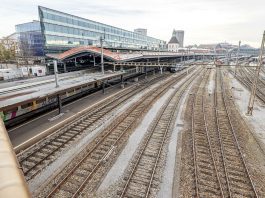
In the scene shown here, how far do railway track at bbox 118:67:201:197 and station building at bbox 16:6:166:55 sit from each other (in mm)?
44635

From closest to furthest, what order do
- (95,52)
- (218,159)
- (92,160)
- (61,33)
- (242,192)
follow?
(242,192) → (92,160) → (218,159) → (95,52) → (61,33)

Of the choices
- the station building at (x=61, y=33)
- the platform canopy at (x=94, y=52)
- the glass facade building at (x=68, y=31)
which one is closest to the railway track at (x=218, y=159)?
the platform canopy at (x=94, y=52)

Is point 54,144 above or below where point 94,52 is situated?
below

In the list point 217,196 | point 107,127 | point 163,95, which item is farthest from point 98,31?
point 217,196

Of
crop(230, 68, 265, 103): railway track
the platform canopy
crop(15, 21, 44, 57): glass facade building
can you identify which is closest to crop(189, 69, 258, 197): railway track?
crop(230, 68, 265, 103): railway track

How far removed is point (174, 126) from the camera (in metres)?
20.2

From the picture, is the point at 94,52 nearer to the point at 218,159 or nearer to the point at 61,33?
the point at 61,33

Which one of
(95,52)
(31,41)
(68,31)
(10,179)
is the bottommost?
(10,179)

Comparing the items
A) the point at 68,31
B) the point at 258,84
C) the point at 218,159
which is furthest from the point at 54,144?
the point at 68,31

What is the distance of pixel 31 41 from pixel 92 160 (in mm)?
70032

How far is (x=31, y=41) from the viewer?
69312 mm

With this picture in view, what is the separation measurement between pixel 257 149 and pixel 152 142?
880cm

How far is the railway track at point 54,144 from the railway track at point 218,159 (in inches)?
409

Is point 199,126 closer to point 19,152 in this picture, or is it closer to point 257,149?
point 257,149
